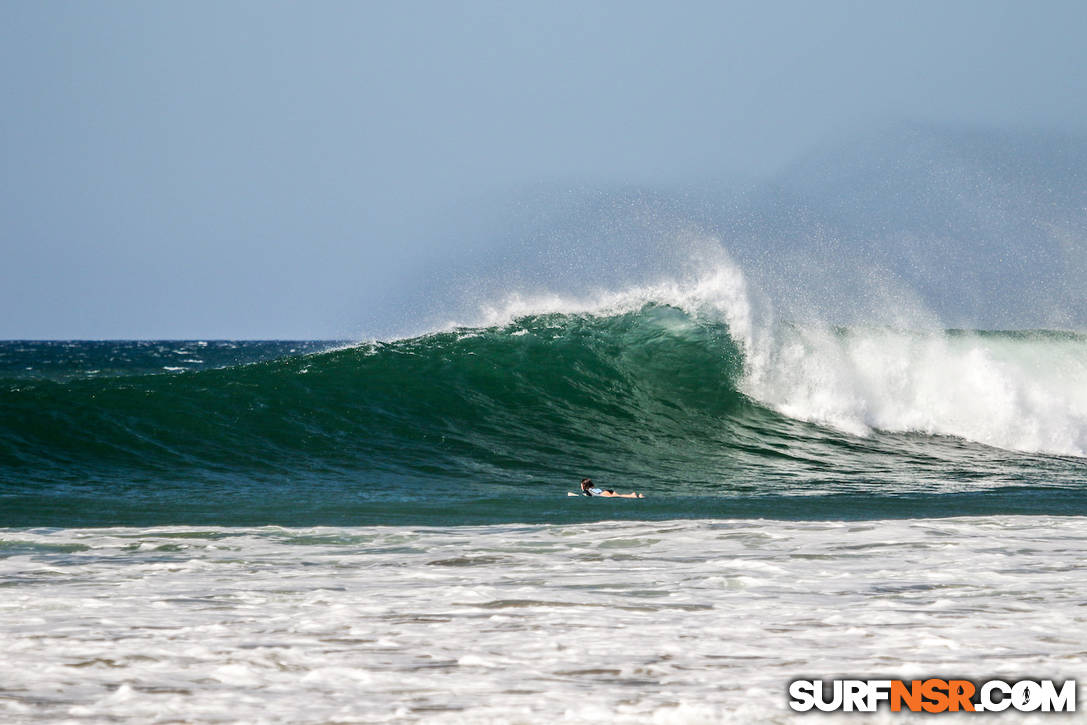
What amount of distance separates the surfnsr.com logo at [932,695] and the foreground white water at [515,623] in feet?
0.25

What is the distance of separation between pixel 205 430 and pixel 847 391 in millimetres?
8580

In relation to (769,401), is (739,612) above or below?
below

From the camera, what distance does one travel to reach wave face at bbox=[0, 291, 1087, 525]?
29.7ft

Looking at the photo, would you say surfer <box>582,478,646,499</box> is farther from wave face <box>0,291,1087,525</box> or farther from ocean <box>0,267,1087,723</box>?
wave face <box>0,291,1087,525</box>

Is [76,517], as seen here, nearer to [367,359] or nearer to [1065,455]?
[367,359]

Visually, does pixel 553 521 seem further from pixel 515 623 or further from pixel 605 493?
pixel 515 623

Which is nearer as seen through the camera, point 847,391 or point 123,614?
point 123,614

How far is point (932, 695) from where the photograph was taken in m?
3.31

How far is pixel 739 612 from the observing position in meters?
4.49

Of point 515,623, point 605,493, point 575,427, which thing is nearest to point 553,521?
point 605,493

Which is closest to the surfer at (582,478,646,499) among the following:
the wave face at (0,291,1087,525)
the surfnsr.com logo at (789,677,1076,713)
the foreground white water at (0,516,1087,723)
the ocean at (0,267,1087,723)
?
the ocean at (0,267,1087,723)

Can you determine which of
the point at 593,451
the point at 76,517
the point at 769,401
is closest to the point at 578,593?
the point at 76,517

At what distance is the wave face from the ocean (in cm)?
6

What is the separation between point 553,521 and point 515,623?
3.44 meters
